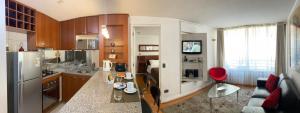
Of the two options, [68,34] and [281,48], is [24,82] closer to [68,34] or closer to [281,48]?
[68,34]

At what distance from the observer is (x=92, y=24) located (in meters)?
4.13

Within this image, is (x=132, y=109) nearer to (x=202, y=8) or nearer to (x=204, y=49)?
(x=202, y=8)

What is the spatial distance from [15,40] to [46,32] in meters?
0.70

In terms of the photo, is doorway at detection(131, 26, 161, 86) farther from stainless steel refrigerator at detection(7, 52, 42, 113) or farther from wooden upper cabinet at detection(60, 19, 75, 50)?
stainless steel refrigerator at detection(7, 52, 42, 113)

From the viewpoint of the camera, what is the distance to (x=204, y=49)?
4934mm

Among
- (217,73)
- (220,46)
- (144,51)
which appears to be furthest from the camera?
(144,51)

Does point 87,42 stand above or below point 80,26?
below

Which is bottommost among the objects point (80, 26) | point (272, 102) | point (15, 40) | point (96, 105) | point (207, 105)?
point (207, 105)

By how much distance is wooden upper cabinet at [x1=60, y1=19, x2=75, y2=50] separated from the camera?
4.33 metres

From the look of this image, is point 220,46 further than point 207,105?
Yes

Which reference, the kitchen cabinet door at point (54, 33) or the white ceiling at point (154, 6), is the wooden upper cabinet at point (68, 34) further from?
the white ceiling at point (154, 6)

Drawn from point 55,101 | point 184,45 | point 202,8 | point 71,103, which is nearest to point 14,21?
point 55,101

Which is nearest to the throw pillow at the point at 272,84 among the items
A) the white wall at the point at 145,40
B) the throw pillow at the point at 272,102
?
the throw pillow at the point at 272,102

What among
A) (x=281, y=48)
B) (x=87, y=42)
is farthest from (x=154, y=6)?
(x=281, y=48)
